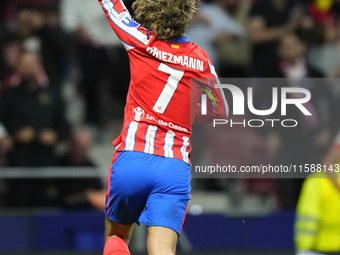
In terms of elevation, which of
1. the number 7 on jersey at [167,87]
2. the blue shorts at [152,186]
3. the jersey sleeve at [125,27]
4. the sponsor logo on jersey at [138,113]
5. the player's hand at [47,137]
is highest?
the jersey sleeve at [125,27]

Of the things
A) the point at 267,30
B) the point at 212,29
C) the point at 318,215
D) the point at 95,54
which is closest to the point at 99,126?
the point at 95,54

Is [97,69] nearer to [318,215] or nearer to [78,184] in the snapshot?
[78,184]

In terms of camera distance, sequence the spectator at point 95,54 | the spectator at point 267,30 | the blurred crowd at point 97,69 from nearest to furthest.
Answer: the blurred crowd at point 97,69, the spectator at point 95,54, the spectator at point 267,30

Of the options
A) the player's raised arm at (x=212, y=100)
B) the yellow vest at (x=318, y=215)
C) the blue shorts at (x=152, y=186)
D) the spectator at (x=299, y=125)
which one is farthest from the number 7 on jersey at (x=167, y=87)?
the spectator at (x=299, y=125)

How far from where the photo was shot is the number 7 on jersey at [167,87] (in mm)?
3154

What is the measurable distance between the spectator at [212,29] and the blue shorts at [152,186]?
434cm

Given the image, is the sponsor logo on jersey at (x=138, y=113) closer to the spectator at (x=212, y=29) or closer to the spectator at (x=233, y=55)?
the spectator at (x=212, y=29)

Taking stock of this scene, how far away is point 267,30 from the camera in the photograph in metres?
7.57

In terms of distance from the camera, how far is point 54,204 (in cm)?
657

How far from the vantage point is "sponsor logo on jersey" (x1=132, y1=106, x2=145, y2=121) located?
3197mm

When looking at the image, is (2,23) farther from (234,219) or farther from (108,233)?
(108,233)

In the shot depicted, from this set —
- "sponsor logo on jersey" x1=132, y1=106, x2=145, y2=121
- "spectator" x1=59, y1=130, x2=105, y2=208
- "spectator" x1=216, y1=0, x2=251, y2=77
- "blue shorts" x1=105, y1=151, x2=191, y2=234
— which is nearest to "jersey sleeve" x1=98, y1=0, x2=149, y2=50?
"sponsor logo on jersey" x1=132, y1=106, x2=145, y2=121

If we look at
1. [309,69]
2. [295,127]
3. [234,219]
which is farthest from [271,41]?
[234,219]

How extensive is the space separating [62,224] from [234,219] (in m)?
2.03
